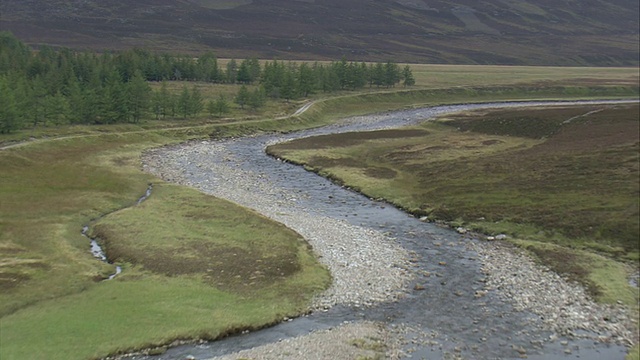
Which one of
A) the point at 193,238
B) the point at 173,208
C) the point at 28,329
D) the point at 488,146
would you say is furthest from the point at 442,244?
the point at 488,146

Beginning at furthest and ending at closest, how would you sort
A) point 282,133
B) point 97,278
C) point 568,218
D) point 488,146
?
point 282,133 → point 488,146 → point 568,218 → point 97,278

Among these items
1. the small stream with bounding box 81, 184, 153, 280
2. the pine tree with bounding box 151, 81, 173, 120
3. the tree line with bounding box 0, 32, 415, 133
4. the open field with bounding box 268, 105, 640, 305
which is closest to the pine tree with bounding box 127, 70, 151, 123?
the tree line with bounding box 0, 32, 415, 133

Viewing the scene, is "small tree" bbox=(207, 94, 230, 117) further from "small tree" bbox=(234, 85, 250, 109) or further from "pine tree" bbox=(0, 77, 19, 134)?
"pine tree" bbox=(0, 77, 19, 134)

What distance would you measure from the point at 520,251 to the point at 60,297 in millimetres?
38705

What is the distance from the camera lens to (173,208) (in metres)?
67.7

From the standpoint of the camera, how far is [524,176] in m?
74.8

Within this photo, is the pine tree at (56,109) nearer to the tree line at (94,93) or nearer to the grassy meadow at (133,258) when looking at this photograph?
the tree line at (94,93)

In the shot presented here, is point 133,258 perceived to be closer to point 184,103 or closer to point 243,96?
point 184,103

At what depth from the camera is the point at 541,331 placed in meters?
37.8

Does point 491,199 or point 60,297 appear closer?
point 60,297

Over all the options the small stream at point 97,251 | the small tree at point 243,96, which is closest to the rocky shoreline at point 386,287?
the small stream at point 97,251

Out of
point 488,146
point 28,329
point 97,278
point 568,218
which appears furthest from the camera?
point 488,146

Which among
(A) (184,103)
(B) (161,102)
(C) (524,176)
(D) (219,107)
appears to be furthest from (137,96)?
(C) (524,176)

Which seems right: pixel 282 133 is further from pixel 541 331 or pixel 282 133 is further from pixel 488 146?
pixel 541 331
